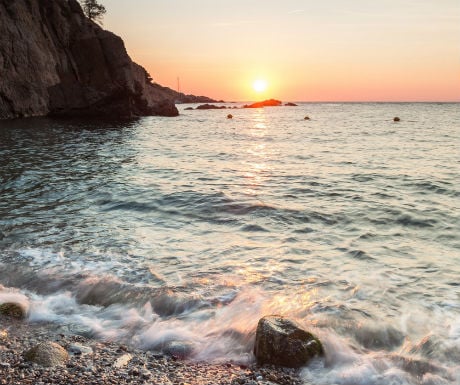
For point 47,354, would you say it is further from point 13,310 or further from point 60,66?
point 60,66

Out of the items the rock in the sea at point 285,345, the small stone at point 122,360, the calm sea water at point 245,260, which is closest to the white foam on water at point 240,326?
the calm sea water at point 245,260

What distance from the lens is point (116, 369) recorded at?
5.53 meters

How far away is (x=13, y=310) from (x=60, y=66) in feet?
215

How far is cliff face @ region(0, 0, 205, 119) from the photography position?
55812 mm

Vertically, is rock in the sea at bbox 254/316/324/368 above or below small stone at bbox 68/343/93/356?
Result: above

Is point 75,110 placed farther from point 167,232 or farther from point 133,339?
point 133,339

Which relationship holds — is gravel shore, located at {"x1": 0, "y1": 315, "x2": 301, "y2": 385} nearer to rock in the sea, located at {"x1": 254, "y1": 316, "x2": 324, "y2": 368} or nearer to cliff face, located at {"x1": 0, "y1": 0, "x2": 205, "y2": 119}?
rock in the sea, located at {"x1": 254, "y1": 316, "x2": 324, "y2": 368}

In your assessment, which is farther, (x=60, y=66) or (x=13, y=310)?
(x=60, y=66)

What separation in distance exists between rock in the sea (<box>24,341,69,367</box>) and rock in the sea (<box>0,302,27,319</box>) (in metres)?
1.56

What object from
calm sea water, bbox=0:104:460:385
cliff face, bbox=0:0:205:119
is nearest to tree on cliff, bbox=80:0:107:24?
cliff face, bbox=0:0:205:119

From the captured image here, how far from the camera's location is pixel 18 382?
5.11m

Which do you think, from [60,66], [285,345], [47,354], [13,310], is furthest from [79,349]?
[60,66]

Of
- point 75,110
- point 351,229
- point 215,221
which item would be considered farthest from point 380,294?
point 75,110

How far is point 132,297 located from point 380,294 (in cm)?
466
